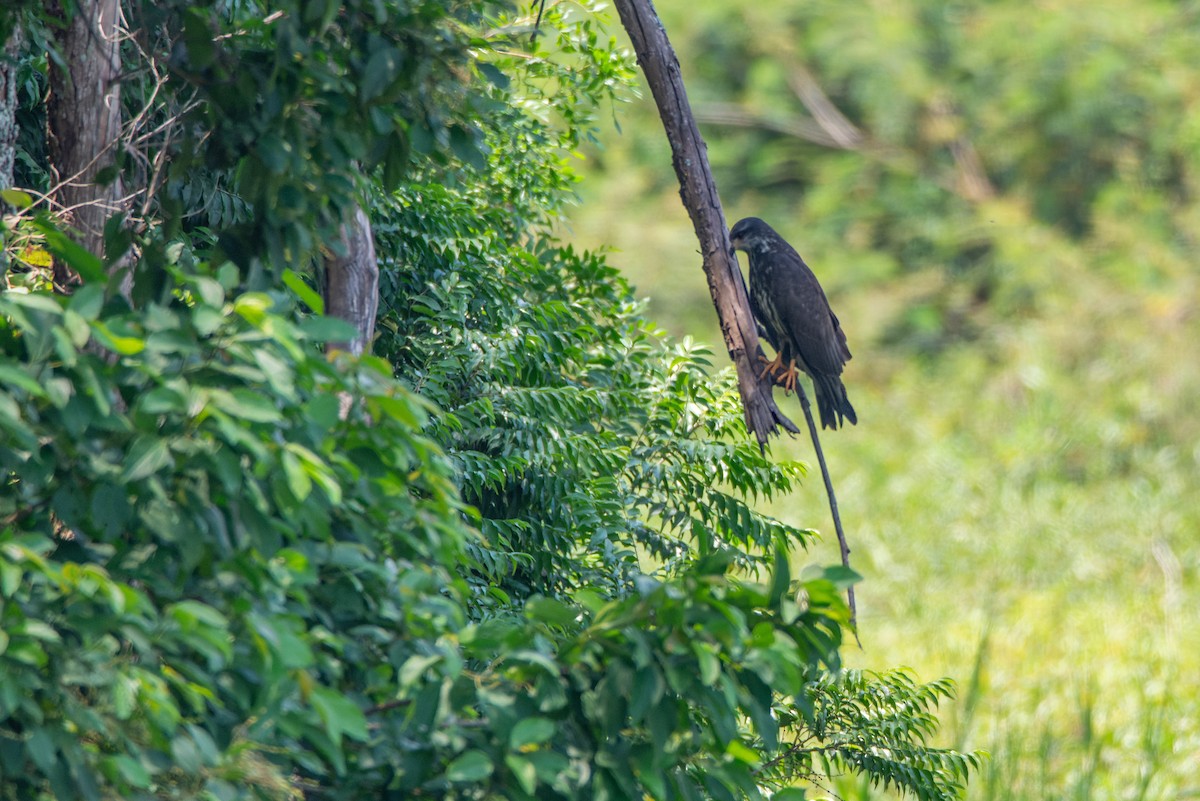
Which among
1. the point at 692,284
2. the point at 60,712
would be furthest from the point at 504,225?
the point at 692,284

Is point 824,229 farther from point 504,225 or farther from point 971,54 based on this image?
point 504,225

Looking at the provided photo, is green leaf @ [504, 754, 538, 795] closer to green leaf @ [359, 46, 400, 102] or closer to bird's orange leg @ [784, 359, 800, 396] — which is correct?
green leaf @ [359, 46, 400, 102]

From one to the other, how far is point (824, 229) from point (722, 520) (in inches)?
527

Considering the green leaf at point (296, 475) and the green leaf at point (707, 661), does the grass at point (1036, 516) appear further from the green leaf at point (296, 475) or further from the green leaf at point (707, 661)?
the green leaf at point (296, 475)

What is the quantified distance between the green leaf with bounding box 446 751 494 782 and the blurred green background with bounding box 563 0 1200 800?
6.88 meters

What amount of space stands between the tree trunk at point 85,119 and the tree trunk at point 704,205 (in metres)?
1.51

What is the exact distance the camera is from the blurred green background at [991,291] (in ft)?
34.4

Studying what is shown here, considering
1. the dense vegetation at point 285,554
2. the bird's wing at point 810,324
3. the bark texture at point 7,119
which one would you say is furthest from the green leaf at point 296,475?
the bird's wing at point 810,324

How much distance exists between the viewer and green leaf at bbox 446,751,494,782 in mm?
2395

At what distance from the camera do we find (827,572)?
2.63m

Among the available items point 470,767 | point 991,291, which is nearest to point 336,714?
point 470,767

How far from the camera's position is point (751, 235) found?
589 cm

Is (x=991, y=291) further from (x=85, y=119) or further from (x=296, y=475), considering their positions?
(x=296, y=475)

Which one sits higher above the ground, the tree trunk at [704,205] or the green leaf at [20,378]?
the tree trunk at [704,205]
